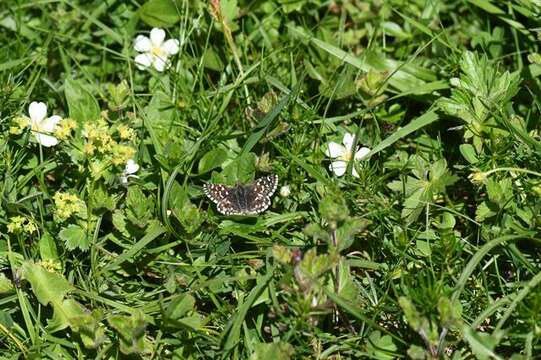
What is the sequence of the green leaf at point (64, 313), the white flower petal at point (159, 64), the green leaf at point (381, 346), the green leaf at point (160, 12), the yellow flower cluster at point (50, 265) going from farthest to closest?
the green leaf at point (160, 12) < the white flower petal at point (159, 64) < the yellow flower cluster at point (50, 265) < the green leaf at point (64, 313) < the green leaf at point (381, 346)

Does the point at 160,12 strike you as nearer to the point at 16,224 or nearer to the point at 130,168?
the point at 130,168

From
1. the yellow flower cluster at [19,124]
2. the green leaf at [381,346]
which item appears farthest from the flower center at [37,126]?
the green leaf at [381,346]

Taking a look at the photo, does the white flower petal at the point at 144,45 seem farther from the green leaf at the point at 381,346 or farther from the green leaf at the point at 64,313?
the green leaf at the point at 381,346

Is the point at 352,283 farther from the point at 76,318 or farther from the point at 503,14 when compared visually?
the point at 503,14

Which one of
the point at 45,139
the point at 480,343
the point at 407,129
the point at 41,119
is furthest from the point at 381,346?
the point at 41,119

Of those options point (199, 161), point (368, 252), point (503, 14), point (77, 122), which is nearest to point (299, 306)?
point (368, 252)

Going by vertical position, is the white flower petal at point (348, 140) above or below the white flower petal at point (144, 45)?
below

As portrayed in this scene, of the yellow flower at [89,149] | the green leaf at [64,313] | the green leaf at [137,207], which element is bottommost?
the green leaf at [64,313]
